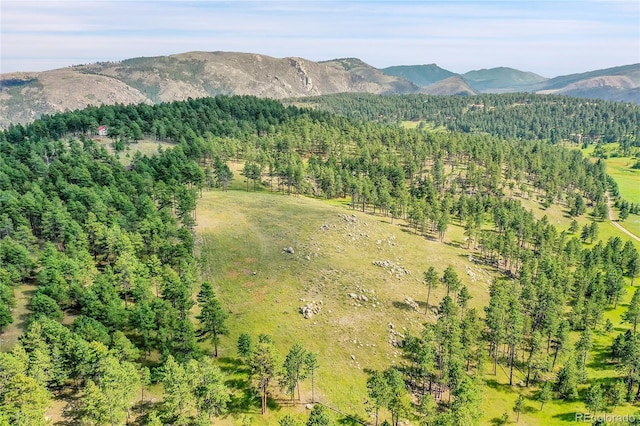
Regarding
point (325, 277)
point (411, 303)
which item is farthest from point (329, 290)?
Answer: point (411, 303)

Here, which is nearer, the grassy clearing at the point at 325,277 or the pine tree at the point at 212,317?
the pine tree at the point at 212,317

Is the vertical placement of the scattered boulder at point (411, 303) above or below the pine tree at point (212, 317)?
below

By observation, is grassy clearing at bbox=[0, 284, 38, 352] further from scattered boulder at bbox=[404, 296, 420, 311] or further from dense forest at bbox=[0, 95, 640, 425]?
scattered boulder at bbox=[404, 296, 420, 311]

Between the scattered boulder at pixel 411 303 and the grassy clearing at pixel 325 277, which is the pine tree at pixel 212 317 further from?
the scattered boulder at pixel 411 303

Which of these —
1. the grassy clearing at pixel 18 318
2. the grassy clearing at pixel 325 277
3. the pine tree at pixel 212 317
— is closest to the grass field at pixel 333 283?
the grassy clearing at pixel 325 277

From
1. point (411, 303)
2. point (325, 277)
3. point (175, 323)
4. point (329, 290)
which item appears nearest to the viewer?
point (175, 323)

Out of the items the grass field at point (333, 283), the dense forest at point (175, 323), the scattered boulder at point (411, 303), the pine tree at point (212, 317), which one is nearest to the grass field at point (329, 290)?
the grass field at point (333, 283)

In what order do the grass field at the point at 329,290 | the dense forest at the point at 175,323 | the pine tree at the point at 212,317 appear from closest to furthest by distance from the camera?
1. the dense forest at the point at 175,323
2. the grass field at the point at 329,290
3. the pine tree at the point at 212,317

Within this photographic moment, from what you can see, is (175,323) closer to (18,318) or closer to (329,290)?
(18,318)

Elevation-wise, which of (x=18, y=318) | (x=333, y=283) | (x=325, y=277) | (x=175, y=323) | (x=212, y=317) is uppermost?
(x=212, y=317)

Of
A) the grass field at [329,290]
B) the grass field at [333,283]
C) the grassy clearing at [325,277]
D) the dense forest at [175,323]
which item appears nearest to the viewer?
the dense forest at [175,323]

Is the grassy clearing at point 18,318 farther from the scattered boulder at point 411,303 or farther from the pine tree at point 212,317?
the scattered boulder at point 411,303
